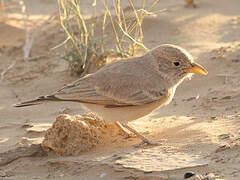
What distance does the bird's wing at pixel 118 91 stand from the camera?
462 centimetres

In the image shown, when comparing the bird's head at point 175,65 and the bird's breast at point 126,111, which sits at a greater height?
the bird's head at point 175,65

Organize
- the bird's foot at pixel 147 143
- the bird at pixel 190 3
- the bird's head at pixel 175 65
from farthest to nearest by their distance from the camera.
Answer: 1. the bird at pixel 190 3
2. the bird's head at pixel 175 65
3. the bird's foot at pixel 147 143

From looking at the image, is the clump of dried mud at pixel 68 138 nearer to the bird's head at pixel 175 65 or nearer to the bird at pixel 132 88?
the bird at pixel 132 88

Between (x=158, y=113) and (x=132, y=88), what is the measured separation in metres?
1.32

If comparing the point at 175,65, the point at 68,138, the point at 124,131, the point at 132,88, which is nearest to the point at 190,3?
the point at 175,65

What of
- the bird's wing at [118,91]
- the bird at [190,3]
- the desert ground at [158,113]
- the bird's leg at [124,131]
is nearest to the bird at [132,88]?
the bird's wing at [118,91]

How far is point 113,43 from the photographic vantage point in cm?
842

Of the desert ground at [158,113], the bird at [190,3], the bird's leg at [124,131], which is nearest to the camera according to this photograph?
the desert ground at [158,113]

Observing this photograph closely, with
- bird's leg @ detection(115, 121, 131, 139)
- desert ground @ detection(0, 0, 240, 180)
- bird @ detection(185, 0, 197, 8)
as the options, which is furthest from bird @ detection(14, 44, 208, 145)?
bird @ detection(185, 0, 197, 8)

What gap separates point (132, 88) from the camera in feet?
15.3

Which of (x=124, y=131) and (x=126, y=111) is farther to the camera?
(x=124, y=131)

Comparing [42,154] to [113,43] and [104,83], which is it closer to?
[104,83]

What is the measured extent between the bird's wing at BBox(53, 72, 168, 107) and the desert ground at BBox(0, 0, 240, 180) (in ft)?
1.64

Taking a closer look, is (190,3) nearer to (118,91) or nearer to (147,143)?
(118,91)
